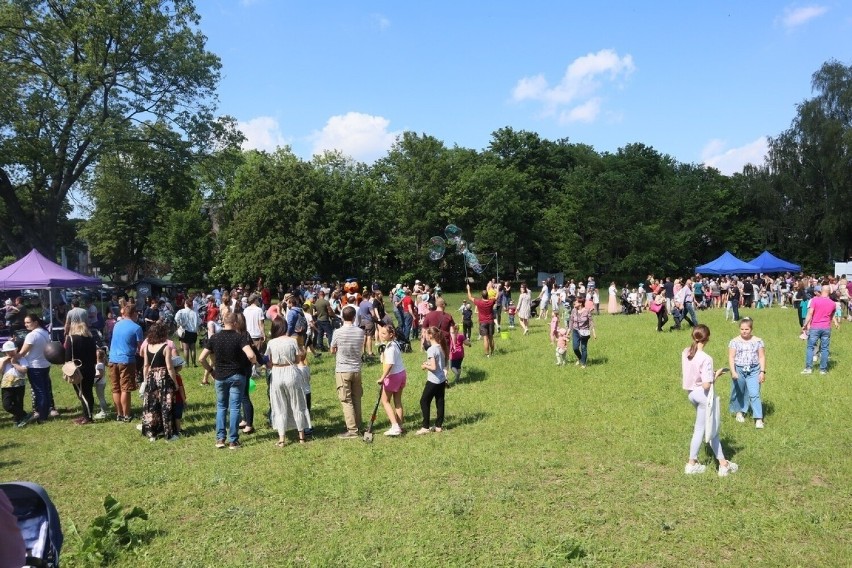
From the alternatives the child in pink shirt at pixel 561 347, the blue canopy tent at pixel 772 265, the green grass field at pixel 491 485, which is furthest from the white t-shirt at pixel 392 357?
the blue canopy tent at pixel 772 265

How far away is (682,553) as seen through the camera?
473cm

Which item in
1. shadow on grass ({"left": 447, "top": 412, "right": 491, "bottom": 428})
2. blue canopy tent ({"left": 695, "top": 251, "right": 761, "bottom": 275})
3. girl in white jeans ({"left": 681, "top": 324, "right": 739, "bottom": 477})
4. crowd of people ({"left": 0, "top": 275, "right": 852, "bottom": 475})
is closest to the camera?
girl in white jeans ({"left": 681, "top": 324, "right": 739, "bottom": 477})

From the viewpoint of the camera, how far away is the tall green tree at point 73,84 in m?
23.7

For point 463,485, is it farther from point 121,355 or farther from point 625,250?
point 625,250

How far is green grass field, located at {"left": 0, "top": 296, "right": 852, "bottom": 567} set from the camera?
489 cm

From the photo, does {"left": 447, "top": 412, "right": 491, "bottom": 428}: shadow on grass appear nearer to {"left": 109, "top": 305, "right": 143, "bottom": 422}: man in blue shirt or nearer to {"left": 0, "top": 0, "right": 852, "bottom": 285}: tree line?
{"left": 109, "top": 305, "right": 143, "bottom": 422}: man in blue shirt

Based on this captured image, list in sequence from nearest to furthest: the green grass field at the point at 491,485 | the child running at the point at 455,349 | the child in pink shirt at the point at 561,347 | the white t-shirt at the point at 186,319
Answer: the green grass field at the point at 491,485, the child running at the point at 455,349, the child in pink shirt at the point at 561,347, the white t-shirt at the point at 186,319

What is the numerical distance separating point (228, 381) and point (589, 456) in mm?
4521

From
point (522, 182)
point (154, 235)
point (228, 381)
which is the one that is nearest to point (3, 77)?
point (228, 381)

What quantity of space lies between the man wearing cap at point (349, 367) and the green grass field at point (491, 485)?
0.40 meters

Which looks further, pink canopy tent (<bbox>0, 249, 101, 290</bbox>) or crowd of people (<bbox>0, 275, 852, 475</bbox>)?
pink canopy tent (<bbox>0, 249, 101, 290</bbox>)

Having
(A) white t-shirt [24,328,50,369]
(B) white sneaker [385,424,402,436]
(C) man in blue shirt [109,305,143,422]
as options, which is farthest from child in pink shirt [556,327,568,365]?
(A) white t-shirt [24,328,50,369]

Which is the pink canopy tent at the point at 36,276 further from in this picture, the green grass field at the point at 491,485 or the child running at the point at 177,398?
the child running at the point at 177,398

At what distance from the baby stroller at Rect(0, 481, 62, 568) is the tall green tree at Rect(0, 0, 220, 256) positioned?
25.2 metres
